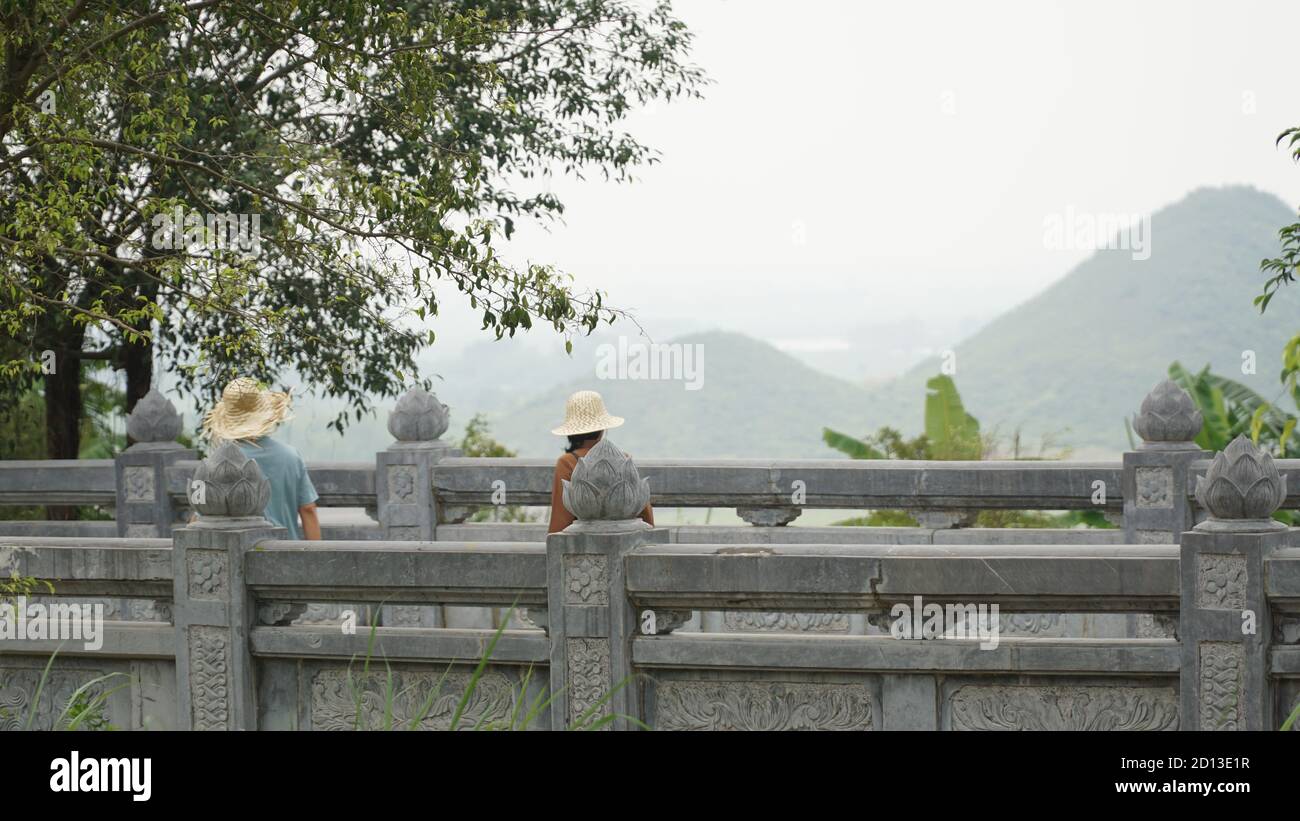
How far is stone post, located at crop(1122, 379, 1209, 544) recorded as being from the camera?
26.9ft

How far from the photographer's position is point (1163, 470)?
27.0 ft

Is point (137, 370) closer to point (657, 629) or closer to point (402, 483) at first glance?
point (402, 483)

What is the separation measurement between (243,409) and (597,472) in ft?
8.32

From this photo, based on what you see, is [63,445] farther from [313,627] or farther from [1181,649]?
[1181,649]

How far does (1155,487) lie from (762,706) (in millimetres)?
3792

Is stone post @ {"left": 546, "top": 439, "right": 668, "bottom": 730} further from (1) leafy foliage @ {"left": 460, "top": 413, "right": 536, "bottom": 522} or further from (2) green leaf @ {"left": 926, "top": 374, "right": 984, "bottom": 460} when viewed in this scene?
(2) green leaf @ {"left": 926, "top": 374, "right": 984, "bottom": 460}

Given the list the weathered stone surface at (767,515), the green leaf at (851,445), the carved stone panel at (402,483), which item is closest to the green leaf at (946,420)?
the green leaf at (851,445)

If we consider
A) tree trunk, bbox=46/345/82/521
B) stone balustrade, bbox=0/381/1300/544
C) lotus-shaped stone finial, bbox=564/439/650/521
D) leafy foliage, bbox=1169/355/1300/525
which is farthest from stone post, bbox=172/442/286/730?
leafy foliage, bbox=1169/355/1300/525

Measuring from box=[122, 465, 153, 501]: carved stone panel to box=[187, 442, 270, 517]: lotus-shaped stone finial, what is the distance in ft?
12.0

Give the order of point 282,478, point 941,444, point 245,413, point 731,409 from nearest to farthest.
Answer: point 282,478
point 245,413
point 941,444
point 731,409

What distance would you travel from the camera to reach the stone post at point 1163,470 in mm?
8203

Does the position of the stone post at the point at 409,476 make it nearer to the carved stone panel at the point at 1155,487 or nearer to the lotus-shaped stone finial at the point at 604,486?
the lotus-shaped stone finial at the point at 604,486

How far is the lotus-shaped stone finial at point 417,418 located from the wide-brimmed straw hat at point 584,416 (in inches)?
104

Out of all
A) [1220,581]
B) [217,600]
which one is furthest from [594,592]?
[1220,581]
